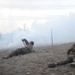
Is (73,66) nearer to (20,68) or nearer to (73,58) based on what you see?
(73,58)

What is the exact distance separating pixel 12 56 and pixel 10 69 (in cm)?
531

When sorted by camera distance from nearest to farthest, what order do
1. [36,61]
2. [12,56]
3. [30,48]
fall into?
[36,61] → [12,56] → [30,48]

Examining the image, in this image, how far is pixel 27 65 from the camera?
1592cm

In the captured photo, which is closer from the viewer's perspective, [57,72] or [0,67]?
[57,72]

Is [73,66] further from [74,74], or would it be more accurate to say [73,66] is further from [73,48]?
[73,48]

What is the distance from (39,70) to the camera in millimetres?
14281

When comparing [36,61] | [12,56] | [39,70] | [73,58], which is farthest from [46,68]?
[12,56]

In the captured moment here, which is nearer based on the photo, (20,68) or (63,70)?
(63,70)

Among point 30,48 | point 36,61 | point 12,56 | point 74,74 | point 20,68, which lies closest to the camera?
point 74,74

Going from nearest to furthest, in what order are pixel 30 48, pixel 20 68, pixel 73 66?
pixel 73 66 < pixel 20 68 < pixel 30 48

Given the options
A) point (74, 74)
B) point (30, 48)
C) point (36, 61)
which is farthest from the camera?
point (30, 48)

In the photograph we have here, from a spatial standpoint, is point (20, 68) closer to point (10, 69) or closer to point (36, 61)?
point (10, 69)

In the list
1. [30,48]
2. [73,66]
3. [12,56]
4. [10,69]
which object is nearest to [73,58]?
[73,66]

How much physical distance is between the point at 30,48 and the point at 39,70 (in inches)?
324
